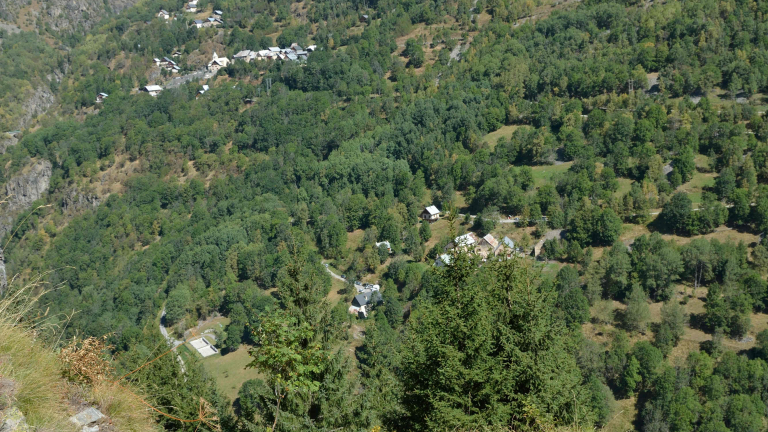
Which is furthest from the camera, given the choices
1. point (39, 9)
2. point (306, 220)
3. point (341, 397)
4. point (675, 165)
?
point (39, 9)

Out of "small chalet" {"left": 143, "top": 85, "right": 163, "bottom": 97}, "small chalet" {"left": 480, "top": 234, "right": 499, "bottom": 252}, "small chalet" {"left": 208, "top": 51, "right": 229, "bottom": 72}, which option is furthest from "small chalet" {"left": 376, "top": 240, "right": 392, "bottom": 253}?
"small chalet" {"left": 143, "top": 85, "right": 163, "bottom": 97}

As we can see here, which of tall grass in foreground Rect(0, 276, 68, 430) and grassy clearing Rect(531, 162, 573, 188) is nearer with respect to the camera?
tall grass in foreground Rect(0, 276, 68, 430)

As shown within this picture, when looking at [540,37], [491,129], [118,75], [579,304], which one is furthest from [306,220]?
[118,75]

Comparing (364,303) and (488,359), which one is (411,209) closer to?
(364,303)

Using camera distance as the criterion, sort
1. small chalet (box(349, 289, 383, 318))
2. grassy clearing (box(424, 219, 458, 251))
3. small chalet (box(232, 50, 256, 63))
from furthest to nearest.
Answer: small chalet (box(232, 50, 256, 63)), grassy clearing (box(424, 219, 458, 251)), small chalet (box(349, 289, 383, 318))

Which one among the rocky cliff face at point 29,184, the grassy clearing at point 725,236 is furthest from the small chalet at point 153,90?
the grassy clearing at point 725,236

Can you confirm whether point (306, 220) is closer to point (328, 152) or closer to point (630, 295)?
point (328, 152)

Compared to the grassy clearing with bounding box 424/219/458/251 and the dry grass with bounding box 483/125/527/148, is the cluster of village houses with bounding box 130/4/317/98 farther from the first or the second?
the grassy clearing with bounding box 424/219/458/251
